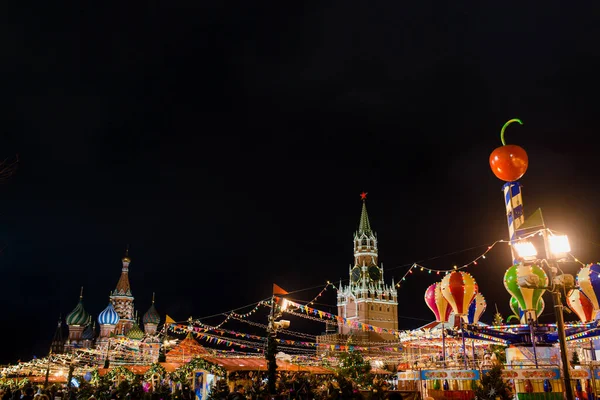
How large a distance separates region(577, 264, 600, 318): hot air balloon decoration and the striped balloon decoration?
3.70 meters

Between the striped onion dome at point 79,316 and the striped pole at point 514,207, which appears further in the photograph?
the striped onion dome at point 79,316

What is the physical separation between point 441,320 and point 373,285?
58.0 m

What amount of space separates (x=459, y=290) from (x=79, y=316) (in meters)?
56.6

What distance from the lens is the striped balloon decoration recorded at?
17.9 meters

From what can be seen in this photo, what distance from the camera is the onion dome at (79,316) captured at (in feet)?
198

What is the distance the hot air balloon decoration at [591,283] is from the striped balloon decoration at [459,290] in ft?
12.1

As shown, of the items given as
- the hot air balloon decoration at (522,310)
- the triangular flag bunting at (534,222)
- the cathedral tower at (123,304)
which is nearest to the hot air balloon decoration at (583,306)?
the hot air balloon decoration at (522,310)

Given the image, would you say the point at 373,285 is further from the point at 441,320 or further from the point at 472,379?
the point at 472,379

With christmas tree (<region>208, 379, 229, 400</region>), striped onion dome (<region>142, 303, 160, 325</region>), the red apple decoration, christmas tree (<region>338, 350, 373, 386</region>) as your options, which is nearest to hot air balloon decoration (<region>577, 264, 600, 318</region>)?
the red apple decoration

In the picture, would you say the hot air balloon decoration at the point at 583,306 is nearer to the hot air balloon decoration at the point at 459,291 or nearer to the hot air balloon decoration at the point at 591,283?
the hot air balloon decoration at the point at 591,283

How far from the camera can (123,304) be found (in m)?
65.4

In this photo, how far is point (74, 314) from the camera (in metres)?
60.9

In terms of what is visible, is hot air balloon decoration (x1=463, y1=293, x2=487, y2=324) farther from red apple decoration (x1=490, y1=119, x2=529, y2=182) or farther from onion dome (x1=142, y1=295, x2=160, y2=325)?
onion dome (x1=142, y1=295, x2=160, y2=325)

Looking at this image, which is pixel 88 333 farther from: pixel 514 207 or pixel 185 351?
pixel 514 207
